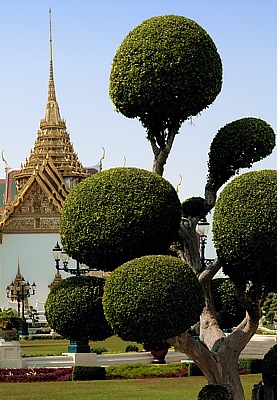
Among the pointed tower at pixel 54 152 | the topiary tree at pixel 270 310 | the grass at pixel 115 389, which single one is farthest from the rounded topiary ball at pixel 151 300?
the pointed tower at pixel 54 152

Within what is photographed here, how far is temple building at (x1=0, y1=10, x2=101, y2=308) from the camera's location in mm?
51062

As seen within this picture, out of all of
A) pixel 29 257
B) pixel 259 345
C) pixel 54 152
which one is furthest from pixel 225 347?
pixel 54 152

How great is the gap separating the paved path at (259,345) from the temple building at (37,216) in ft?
63.9

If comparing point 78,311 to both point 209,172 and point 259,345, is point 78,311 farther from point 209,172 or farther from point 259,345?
point 259,345

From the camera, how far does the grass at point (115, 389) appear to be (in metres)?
14.9

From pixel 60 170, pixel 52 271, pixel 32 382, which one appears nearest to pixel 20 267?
pixel 52 271

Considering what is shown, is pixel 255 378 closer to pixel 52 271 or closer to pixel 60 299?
pixel 60 299

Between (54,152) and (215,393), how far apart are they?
45.7m

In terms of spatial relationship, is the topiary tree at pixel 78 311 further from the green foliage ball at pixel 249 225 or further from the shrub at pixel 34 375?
the shrub at pixel 34 375

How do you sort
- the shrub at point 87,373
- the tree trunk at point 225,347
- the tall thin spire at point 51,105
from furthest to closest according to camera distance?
1. the tall thin spire at point 51,105
2. the shrub at point 87,373
3. the tree trunk at point 225,347

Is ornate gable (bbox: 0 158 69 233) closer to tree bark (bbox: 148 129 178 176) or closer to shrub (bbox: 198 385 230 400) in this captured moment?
tree bark (bbox: 148 129 178 176)

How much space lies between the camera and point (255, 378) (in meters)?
17.7

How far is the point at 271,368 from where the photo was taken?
10328mm

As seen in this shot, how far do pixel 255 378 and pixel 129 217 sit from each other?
9.35 m
